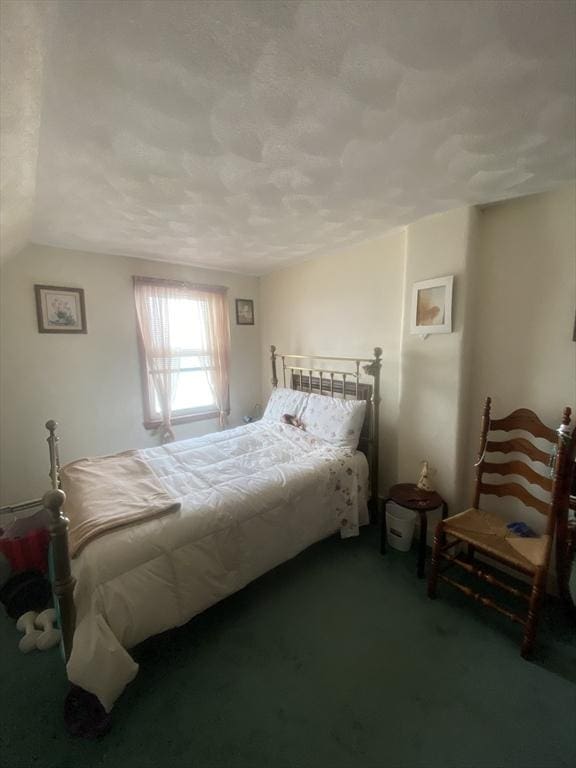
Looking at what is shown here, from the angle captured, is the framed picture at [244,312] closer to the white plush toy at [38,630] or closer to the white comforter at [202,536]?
the white comforter at [202,536]

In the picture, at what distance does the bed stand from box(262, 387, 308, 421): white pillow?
57 millimetres

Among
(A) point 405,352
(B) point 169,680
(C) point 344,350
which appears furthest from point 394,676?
(C) point 344,350

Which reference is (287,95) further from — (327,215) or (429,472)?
(429,472)

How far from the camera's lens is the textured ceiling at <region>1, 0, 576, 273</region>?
32.1 inches

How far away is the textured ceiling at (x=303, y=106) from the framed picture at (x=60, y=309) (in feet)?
2.83

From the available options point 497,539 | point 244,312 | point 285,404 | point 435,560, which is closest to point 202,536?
point 435,560

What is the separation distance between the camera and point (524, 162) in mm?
1457

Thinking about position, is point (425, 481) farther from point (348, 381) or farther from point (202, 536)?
point (202, 536)

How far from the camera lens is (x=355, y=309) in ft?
9.25

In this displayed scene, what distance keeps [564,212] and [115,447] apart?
3865 mm

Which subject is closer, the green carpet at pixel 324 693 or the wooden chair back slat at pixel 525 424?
the green carpet at pixel 324 693

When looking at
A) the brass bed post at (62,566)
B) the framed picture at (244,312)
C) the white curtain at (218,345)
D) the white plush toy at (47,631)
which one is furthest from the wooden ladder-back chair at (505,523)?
the framed picture at (244,312)

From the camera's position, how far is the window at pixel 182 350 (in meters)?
3.13

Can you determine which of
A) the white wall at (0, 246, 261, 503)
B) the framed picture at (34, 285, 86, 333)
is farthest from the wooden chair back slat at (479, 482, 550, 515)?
the framed picture at (34, 285, 86, 333)
